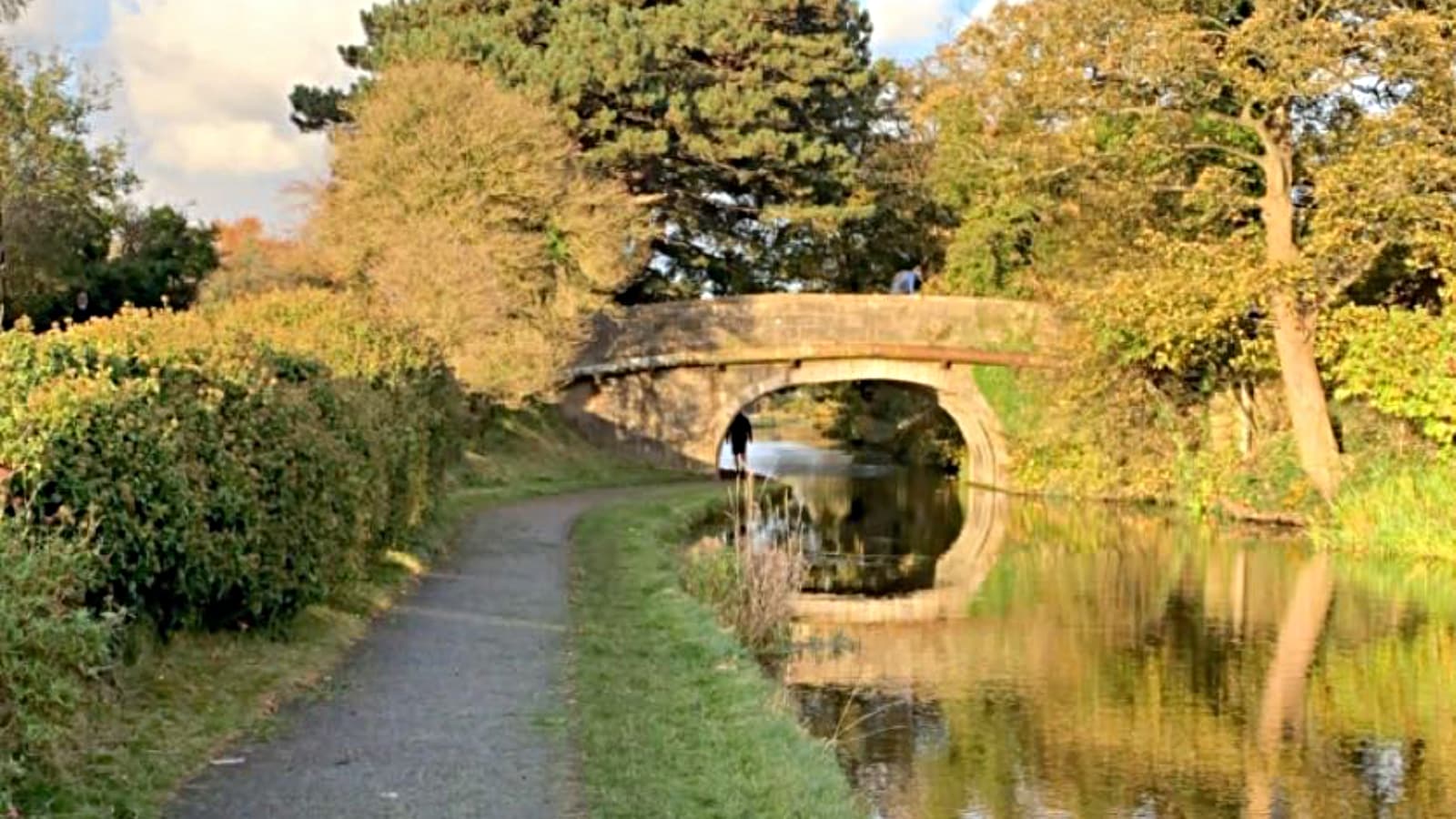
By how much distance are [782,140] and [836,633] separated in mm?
23228

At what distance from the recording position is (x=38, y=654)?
590cm

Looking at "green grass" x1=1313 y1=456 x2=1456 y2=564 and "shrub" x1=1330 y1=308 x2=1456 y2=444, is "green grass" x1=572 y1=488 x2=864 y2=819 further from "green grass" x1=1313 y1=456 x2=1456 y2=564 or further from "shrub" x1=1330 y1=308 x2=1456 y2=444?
"shrub" x1=1330 y1=308 x2=1456 y2=444

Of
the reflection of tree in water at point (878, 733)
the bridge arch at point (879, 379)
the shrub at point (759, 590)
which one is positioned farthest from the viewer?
the bridge arch at point (879, 379)

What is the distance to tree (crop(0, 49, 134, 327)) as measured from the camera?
34.3m

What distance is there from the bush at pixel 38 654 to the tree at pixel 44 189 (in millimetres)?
29821

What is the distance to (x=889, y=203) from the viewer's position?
148 feet

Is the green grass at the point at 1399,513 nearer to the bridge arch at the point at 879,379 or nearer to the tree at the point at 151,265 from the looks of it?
the bridge arch at the point at 879,379

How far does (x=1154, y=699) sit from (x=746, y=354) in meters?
22.9

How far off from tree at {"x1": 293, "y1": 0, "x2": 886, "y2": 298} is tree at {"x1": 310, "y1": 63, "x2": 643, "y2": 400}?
5969mm

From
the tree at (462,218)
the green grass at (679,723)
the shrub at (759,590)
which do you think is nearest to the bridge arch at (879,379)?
the tree at (462,218)

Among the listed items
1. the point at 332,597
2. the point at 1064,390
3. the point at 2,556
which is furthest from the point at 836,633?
the point at 1064,390

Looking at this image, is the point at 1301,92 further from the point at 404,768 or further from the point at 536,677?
the point at 404,768

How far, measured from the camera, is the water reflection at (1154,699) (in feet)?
33.2

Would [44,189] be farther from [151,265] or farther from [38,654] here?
[38,654]
